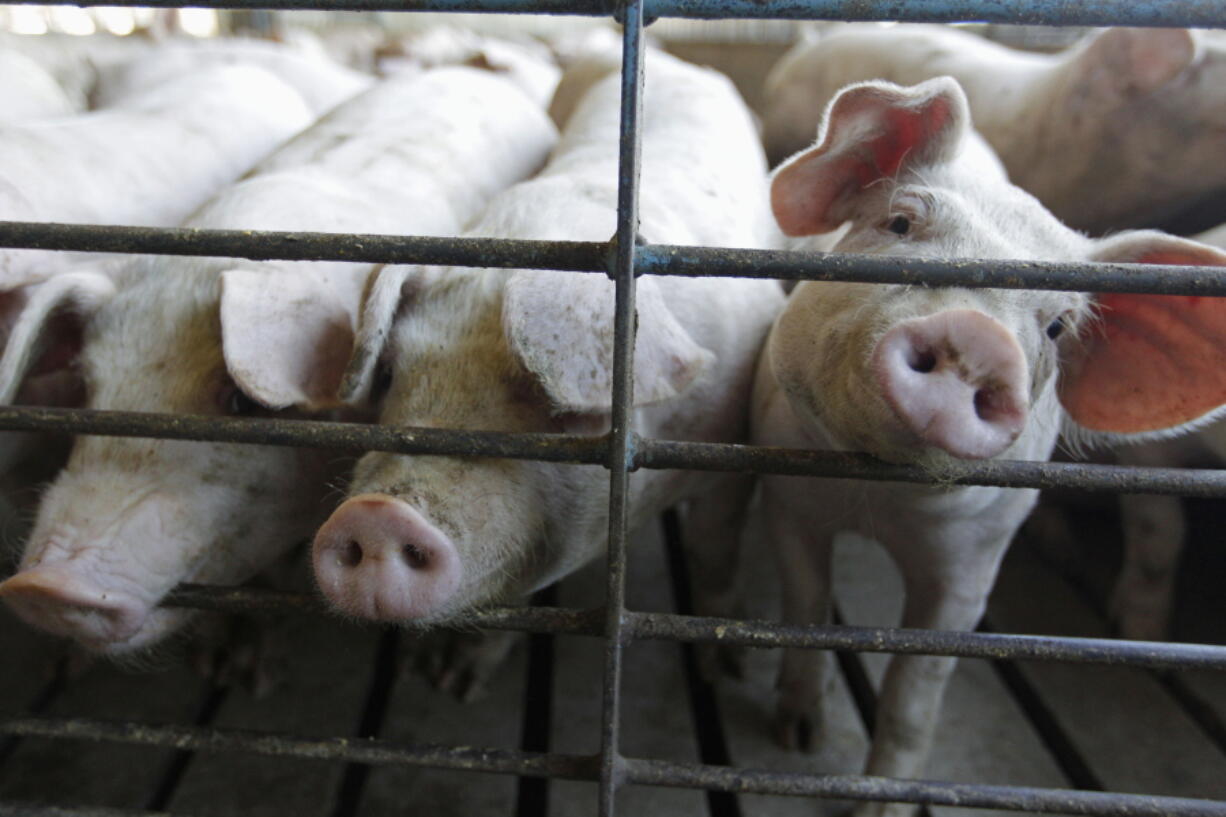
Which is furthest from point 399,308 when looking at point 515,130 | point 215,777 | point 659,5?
point 515,130

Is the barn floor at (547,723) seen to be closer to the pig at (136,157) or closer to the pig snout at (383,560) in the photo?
the pig snout at (383,560)

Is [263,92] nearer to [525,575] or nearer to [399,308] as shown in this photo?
[399,308]

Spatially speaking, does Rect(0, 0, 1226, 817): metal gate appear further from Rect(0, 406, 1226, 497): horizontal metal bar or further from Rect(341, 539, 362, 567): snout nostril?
Rect(341, 539, 362, 567): snout nostril

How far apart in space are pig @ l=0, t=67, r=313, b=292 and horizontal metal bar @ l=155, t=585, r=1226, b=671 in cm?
110

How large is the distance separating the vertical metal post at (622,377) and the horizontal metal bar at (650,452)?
0.04 m

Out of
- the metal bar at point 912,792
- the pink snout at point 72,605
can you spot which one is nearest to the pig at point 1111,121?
the metal bar at point 912,792

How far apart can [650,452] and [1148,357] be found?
2.71ft

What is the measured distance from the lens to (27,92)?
266 centimetres

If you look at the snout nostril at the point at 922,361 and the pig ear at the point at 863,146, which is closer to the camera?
the snout nostril at the point at 922,361

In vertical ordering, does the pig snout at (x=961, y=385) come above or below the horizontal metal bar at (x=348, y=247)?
below

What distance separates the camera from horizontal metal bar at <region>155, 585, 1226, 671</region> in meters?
1.18

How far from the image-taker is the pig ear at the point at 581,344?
1184 mm

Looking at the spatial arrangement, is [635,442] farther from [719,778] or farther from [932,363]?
[719,778]

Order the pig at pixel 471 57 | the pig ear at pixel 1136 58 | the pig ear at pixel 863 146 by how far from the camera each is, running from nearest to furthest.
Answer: the pig ear at pixel 863 146 < the pig ear at pixel 1136 58 < the pig at pixel 471 57
